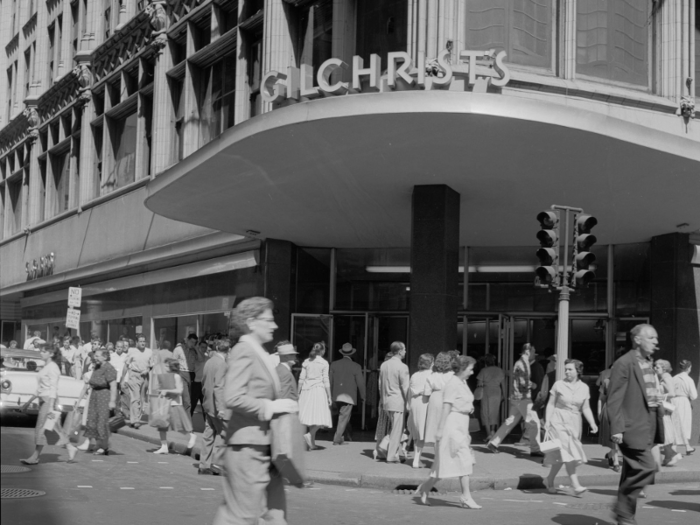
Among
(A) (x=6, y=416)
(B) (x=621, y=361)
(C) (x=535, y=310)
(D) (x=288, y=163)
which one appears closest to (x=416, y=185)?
(D) (x=288, y=163)

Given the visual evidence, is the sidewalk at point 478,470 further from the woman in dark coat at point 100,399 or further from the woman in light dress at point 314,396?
the woman in dark coat at point 100,399

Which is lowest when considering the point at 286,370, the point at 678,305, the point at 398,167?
the point at 286,370

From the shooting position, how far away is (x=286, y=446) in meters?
6.05

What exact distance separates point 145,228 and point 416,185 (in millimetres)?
14084

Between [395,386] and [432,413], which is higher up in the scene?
[395,386]

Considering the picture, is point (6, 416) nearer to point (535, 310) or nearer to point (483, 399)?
point (483, 399)

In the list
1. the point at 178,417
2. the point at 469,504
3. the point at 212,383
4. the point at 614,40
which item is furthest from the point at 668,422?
the point at 178,417

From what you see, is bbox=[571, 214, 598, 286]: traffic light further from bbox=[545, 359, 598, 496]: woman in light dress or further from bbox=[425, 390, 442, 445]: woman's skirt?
bbox=[425, 390, 442, 445]: woman's skirt

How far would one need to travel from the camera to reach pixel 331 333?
22.5 meters

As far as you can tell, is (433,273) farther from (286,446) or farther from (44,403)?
(286,446)

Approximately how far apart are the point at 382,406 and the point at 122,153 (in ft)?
62.1

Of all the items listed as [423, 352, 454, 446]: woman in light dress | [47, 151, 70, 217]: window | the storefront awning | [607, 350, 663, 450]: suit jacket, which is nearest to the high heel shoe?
[423, 352, 454, 446]: woman in light dress

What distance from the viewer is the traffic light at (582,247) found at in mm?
13477

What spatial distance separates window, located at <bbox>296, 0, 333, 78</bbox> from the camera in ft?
63.6
